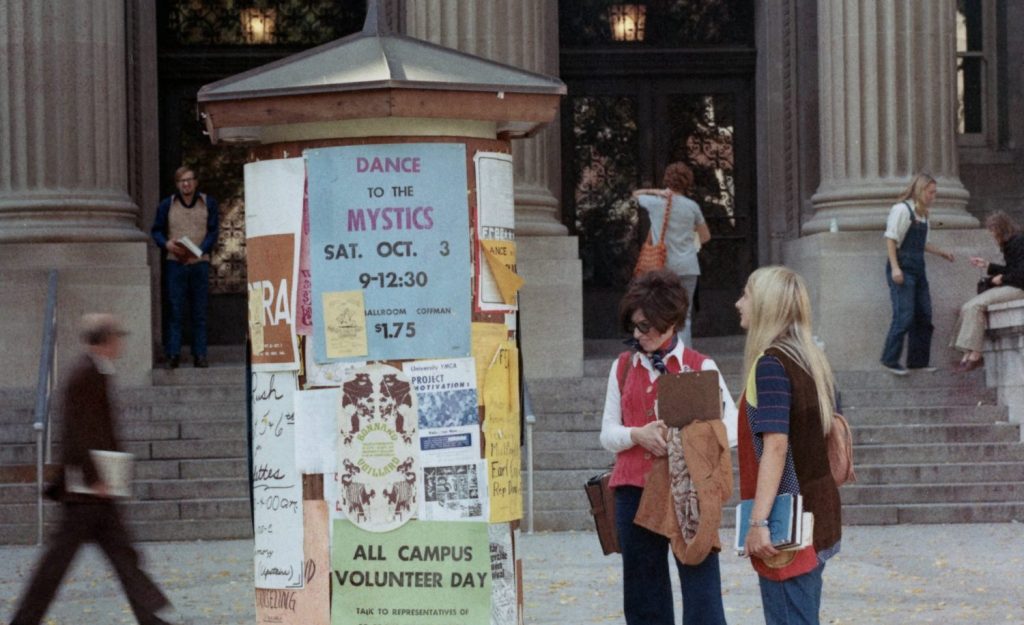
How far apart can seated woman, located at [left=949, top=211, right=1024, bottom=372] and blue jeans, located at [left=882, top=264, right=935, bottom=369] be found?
11.2 inches

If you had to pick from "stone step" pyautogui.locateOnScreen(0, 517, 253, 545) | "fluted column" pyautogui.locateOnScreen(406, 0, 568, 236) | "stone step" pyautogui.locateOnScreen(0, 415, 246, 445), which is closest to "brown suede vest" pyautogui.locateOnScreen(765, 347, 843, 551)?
"stone step" pyautogui.locateOnScreen(0, 517, 253, 545)

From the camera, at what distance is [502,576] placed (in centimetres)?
580

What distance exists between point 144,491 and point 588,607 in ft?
16.0

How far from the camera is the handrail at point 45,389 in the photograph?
12.9 m

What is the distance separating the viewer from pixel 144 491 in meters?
13.5

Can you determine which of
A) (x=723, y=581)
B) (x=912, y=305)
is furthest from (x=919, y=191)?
(x=723, y=581)

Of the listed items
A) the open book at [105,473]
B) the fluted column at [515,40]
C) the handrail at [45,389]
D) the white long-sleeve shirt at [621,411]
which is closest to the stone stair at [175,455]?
the handrail at [45,389]

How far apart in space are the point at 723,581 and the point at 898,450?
13.2ft

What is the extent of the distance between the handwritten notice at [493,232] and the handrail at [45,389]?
7.58m

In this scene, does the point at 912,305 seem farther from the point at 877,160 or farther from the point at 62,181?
the point at 62,181

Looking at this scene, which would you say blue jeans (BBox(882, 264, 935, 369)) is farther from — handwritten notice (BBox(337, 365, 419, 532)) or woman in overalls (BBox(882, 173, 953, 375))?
handwritten notice (BBox(337, 365, 419, 532))

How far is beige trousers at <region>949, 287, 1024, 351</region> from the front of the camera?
50.9 ft

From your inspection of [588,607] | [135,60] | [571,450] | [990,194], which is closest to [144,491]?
[571,450]

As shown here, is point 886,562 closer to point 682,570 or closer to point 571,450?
point 571,450
